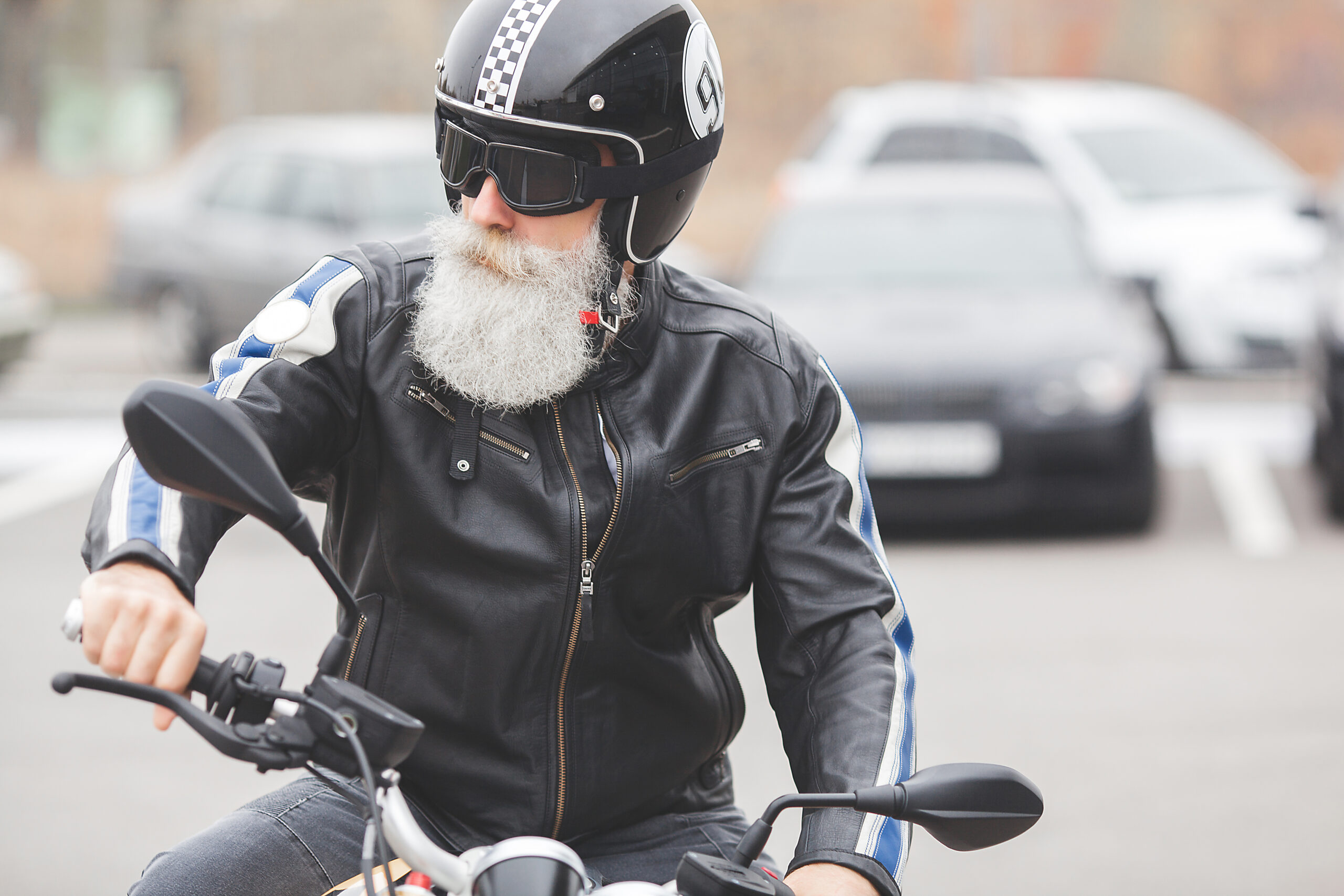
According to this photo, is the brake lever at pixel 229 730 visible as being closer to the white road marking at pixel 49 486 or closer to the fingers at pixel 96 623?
the fingers at pixel 96 623

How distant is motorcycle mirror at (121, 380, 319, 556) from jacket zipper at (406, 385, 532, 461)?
→ 60 cm

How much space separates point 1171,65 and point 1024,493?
71.8ft

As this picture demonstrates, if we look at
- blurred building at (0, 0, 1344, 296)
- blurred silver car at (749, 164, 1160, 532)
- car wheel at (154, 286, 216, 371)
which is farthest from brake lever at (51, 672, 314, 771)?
blurred building at (0, 0, 1344, 296)

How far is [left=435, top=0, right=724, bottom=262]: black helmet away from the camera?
2.05 meters

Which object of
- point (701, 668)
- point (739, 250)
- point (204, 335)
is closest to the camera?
point (701, 668)

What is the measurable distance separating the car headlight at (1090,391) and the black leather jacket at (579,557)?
18.3 ft

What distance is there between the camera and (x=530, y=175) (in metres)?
2.09

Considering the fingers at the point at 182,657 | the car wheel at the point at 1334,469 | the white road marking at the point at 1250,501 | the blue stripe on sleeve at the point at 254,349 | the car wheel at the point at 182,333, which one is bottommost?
the car wheel at the point at 182,333

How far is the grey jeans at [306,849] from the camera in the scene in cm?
198

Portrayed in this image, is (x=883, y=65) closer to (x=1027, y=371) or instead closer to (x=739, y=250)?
(x=739, y=250)

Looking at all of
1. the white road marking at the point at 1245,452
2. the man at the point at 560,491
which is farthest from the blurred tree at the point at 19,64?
the man at the point at 560,491

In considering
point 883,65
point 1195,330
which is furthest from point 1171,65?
point 1195,330

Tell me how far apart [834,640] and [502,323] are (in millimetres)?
571

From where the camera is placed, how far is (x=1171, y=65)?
2770 centimetres
